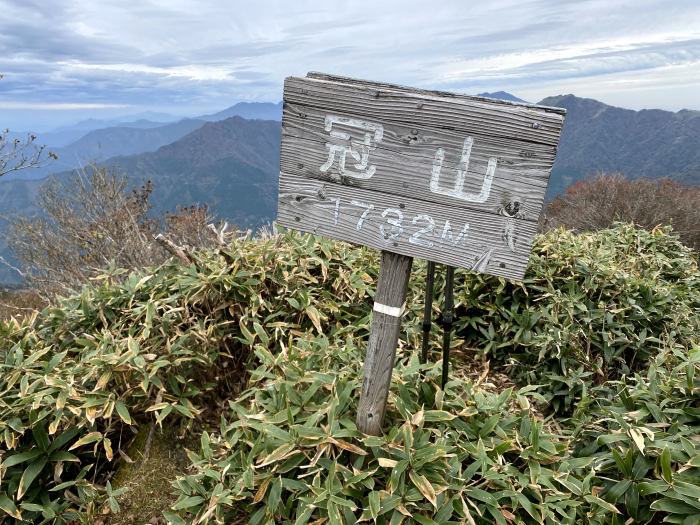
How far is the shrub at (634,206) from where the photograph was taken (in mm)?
14320

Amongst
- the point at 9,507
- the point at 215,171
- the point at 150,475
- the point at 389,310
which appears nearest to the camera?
the point at 389,310

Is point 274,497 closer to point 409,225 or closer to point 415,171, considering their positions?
point 409,225

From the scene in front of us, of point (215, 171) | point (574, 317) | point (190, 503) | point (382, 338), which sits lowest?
point (215, 171)

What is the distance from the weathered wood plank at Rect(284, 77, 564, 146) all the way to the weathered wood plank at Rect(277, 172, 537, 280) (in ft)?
0.96

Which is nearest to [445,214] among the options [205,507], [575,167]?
[205,507]

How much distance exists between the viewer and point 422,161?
5.28ft

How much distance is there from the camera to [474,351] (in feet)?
11.7

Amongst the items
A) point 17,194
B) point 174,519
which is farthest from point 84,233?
point 17,194

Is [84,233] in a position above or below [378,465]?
below

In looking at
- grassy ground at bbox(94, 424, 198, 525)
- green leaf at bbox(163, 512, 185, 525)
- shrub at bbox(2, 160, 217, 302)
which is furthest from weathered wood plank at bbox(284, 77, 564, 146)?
A: shrub at bbox(2, 160, 217, 302)

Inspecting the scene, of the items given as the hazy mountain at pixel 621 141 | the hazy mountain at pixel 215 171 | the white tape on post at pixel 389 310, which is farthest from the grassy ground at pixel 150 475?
the hazy mountain at pixel 215 171

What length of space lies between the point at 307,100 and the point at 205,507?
6.46ft

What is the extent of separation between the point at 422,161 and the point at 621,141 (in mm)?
153051

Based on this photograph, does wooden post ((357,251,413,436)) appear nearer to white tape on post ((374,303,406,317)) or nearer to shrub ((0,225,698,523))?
white tape on post ((374,303,406,317))
